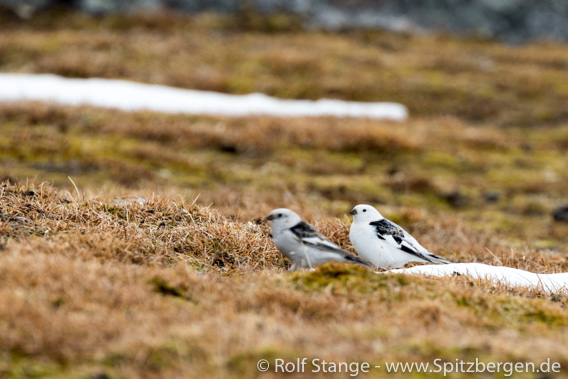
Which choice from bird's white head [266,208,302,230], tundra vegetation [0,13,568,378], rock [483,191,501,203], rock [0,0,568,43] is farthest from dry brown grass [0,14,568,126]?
bird's white head [266,208,302,230]

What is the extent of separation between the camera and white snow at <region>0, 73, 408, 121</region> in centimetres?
1767

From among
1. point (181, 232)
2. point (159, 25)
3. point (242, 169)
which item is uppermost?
point (159, 25)

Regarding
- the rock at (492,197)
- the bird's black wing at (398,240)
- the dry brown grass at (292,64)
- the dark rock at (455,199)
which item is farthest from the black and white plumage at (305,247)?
the dry brown grass at (292,64)

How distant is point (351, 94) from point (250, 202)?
13.1 m

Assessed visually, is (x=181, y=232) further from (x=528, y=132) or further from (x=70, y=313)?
(x=528, y=132)

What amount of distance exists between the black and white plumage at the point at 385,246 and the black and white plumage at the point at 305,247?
1.60ft

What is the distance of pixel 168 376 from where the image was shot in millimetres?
3521

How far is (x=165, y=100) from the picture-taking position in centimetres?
1894

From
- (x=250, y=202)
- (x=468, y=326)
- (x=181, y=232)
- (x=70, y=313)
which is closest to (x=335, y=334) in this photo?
(x=468, y=326)

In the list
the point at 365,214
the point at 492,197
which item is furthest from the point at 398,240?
the point at 492,197

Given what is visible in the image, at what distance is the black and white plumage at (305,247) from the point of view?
232 inches

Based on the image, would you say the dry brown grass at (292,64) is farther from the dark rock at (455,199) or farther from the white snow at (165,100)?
the dark rock at (455,199)

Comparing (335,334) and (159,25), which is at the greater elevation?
(159,25)

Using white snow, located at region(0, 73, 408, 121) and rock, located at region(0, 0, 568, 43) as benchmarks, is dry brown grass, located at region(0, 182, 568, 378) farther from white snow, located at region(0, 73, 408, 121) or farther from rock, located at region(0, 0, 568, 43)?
rock, located at region(0, 0, 568, 43)
